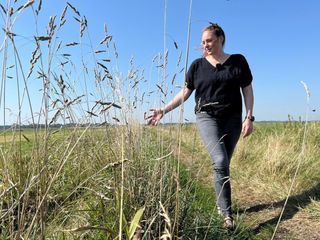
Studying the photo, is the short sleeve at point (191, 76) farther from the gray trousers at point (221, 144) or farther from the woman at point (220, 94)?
the gray trousers at point (221, 144)

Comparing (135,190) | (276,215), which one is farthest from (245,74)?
(135,190)

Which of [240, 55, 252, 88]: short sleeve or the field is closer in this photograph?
the field

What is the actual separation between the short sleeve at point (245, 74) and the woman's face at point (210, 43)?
0.85ft

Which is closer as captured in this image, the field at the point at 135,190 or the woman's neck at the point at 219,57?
the field at the point at 135,190

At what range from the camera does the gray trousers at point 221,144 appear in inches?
146

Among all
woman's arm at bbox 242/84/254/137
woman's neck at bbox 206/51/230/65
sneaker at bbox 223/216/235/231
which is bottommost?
sneaker at bbox 223/216/235/231

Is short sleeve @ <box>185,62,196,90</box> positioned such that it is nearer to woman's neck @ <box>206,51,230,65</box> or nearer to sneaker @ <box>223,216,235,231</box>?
woman's neck @ <box>206,51,230,65</box>

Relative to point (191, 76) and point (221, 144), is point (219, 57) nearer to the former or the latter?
point (191, 76)

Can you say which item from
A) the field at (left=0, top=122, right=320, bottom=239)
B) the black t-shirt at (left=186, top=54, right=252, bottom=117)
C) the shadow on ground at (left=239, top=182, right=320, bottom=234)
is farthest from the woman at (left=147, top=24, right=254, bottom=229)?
the shadow on ground at (left=239, top=182, right=320, bottom=234)

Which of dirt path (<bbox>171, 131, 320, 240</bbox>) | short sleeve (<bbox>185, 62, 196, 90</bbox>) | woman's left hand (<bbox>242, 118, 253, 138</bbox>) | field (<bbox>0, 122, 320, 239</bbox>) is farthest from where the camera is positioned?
short sleeve (<bbox>185, 62, 196, 90</bbox>)

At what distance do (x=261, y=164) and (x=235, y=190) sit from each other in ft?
2.41

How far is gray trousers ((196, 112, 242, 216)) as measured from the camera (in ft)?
12.2

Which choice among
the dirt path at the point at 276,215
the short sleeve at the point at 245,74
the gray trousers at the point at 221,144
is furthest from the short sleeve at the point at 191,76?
the dirt path at the point at 276,215

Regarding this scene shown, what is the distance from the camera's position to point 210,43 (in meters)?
3.97
